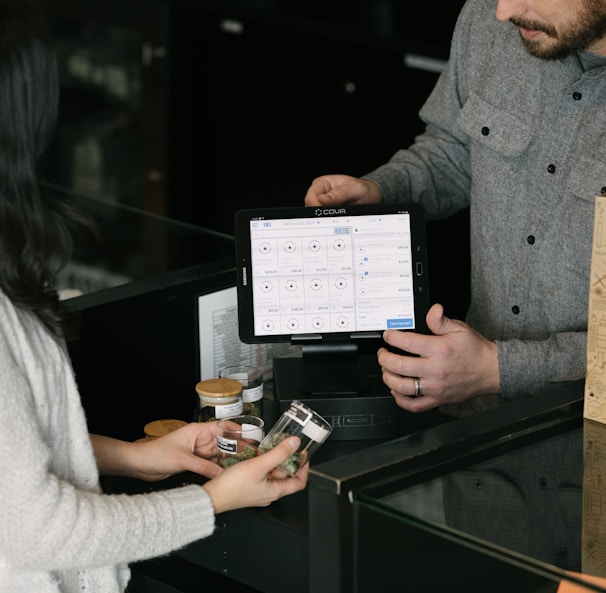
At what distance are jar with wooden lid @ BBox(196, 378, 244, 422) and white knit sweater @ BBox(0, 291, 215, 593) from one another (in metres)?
0.27

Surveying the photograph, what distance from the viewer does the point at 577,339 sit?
163 cm

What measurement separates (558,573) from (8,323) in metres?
0.60

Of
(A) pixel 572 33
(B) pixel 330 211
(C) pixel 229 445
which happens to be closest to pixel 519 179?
(A) pixel 572 33

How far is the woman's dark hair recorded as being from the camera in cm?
118

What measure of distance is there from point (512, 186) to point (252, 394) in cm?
54

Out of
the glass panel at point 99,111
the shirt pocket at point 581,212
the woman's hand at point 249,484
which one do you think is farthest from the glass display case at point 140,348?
the glass panel at point 99,111

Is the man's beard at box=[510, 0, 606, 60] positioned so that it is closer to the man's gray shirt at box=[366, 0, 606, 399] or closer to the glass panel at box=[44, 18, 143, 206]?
the man's gray shirt at box=[366, 0, 606, 399]

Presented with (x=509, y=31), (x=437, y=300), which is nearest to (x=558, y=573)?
(x=509, y=31)

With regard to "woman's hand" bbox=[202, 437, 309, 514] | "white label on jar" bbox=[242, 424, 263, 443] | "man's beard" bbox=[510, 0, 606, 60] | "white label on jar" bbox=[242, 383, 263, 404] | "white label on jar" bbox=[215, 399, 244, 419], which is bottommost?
"woman's hand" bbox=[202, 437, 309, 514]

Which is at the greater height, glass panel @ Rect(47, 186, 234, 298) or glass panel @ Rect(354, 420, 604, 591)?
glass panel @ Rect(47, 186, 234, 298)

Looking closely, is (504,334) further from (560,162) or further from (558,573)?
(558,573)

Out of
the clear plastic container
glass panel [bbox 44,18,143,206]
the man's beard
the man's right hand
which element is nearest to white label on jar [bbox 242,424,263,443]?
the clear plastic container

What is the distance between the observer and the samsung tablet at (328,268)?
5.17 ft

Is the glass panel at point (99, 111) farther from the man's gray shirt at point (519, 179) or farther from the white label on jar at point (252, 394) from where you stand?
the white label on jar at point (252, 394)
